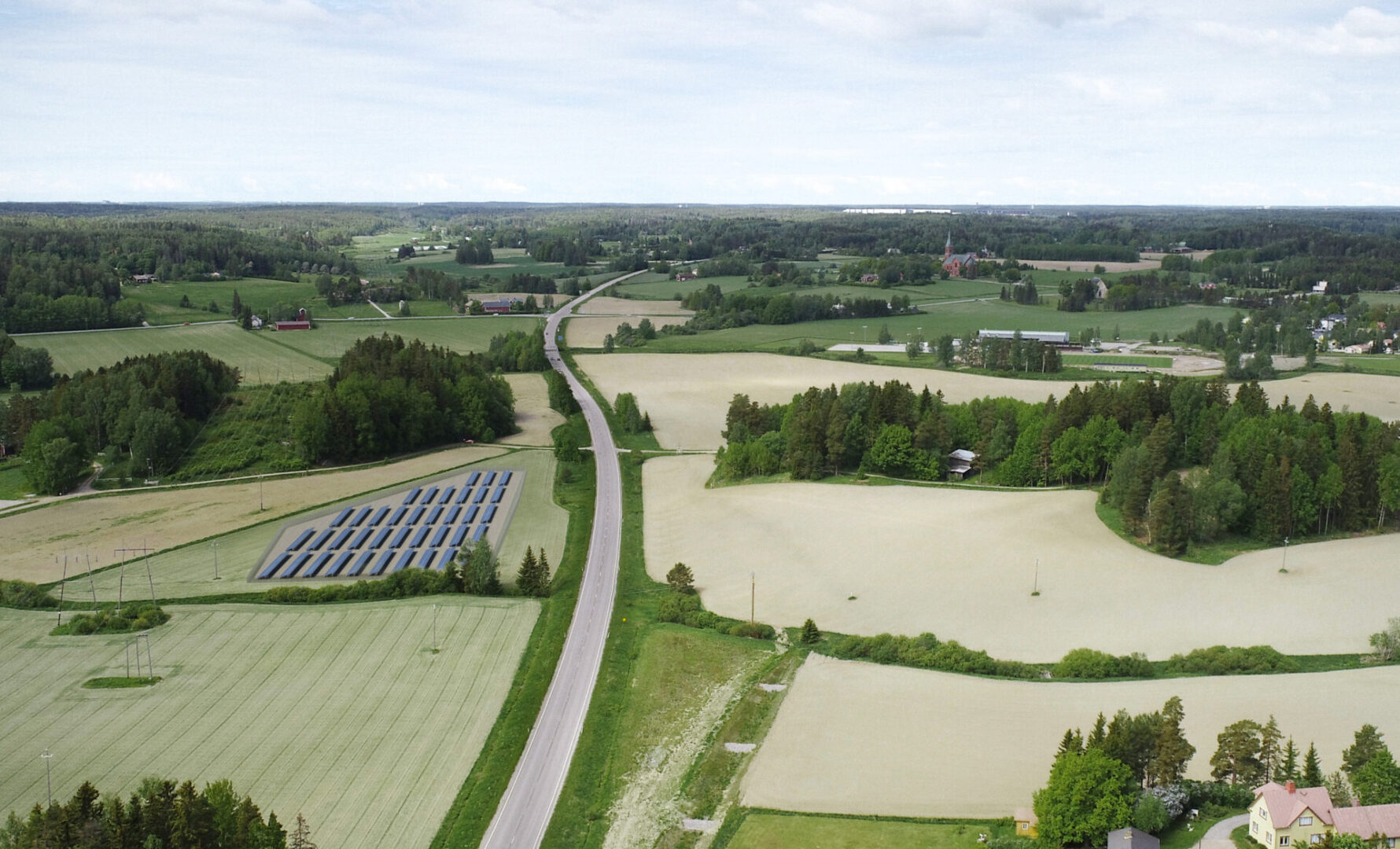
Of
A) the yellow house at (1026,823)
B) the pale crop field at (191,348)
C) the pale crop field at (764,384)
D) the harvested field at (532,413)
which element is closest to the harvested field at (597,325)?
the pale crop field at (764,384)

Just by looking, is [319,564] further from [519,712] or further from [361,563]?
[519,712]

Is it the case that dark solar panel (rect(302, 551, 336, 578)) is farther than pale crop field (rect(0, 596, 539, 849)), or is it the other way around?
dark solar panel (rect(302, 551, 336, 578))

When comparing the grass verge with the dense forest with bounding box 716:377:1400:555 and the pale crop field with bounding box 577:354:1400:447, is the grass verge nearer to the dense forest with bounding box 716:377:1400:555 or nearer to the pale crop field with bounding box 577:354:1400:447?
the dense forest with bounding box 716:377:1400:555

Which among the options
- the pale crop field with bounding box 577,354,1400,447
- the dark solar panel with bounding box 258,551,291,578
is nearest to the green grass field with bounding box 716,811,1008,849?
the dark solar panel with bounding box 258,551,291,578

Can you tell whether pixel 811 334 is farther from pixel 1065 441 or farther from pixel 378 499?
pixel 378 499

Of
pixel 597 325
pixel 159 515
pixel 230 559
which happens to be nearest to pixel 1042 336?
pixel 597 325

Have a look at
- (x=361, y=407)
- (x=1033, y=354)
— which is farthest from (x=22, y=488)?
(x=1033, y=354)
